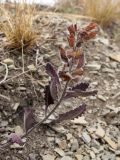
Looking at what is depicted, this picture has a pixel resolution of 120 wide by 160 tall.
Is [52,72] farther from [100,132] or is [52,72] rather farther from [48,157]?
[100,132]

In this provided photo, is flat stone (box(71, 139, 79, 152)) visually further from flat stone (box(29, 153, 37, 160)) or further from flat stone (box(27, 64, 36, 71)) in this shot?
flat stone (box(27, 64, 36, 71))

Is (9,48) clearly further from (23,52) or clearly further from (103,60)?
(103,60)

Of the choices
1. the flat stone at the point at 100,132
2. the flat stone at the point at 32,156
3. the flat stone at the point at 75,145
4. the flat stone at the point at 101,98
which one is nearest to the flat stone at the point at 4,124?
the flat stone at the point at 32,156

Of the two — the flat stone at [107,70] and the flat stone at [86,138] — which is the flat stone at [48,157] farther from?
the flat stone at [107,70]

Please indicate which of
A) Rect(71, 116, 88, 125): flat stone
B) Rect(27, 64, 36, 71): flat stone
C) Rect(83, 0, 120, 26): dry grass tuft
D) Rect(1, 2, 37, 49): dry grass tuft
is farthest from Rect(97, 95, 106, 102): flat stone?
Rect(83, 0, 120, 26): dry grass tuft

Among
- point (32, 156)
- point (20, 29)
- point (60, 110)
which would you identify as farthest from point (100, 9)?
point (32, 156)

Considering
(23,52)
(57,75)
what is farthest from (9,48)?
(57,75)
